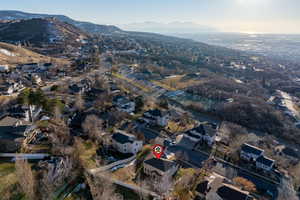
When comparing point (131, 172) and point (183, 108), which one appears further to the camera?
point (183, 108)

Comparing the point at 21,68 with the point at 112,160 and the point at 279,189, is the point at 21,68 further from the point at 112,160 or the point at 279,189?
the point at 279,189

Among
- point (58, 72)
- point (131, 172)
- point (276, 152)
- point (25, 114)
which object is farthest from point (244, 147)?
point (58, 72)

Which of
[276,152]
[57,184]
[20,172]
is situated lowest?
[276,152]

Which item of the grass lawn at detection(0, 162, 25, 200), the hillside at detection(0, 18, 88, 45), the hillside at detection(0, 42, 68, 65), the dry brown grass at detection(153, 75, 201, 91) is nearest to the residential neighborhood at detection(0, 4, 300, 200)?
the grass lawn at detection(0, 162, 25, 200)

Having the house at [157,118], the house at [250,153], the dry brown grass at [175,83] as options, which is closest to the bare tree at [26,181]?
the house at [157,118]

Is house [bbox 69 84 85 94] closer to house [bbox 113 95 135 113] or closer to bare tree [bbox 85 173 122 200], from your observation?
house [bbox 113 95 135 113]

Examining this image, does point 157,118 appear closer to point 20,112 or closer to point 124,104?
point 124,104
